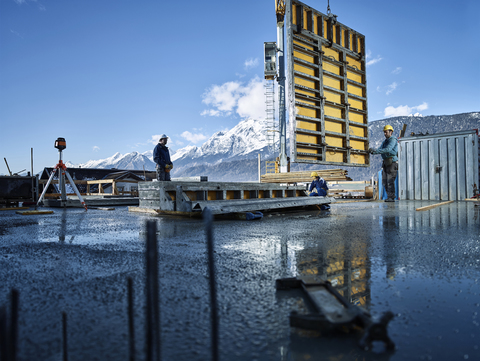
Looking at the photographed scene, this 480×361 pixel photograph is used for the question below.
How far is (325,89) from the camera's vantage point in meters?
11.2

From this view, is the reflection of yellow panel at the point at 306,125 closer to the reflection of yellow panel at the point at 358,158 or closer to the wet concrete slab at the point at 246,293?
the reflection of yellow panel at the point at 358,158

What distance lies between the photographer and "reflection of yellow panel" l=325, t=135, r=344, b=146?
11.3m

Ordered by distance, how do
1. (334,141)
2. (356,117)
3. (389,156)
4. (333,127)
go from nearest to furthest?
(333,127)
(334,141)
(389,156)
(356,117)

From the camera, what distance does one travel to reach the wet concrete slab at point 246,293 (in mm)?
1346

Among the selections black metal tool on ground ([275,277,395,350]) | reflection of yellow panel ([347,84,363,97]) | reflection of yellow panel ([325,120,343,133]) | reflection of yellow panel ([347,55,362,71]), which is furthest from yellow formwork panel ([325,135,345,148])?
black metal tool on ground ([275,277,395,350])

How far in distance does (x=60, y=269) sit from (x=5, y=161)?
14.7 m

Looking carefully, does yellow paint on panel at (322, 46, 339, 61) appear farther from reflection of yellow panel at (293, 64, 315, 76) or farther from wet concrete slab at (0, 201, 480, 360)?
wet concrete slab at (0, 201, 480, 360)

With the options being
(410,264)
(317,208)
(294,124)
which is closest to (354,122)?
(294,124)

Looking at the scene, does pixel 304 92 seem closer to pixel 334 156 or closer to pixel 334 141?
pixel 334 141

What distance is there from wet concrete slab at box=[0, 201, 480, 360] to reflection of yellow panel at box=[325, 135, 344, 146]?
25.2 feet

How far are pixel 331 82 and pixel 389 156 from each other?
363cm

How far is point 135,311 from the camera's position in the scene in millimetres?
1717

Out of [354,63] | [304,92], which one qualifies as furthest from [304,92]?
[354,63]

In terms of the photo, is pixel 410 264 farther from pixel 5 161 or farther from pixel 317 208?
pixel 5 161
